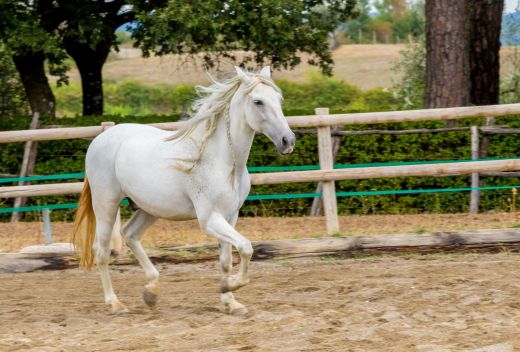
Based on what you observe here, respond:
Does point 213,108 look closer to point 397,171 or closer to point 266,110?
point 266,110

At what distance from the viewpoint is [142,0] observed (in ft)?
47.0

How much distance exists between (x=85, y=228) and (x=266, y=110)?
81.3 inches

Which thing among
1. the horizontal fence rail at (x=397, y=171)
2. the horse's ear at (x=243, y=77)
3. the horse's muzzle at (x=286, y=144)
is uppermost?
the horse's ear at (x=243, y=77)

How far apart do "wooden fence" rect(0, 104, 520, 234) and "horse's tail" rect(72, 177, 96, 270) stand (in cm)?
194

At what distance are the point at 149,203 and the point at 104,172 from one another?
556mm

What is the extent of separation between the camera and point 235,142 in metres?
6.53

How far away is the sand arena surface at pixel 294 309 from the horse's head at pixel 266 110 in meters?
1.20

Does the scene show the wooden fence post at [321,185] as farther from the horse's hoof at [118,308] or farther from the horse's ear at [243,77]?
the horse's ear at [243,77]

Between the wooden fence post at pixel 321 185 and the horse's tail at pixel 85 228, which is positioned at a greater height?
the horse's tail at pixel 85 228

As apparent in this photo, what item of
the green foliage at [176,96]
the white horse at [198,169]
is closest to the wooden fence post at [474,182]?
the white horse at [198,169]

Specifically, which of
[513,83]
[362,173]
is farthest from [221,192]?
[513,83]

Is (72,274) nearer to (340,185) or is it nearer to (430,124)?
(340,185)

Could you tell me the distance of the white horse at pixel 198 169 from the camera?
20.8ft

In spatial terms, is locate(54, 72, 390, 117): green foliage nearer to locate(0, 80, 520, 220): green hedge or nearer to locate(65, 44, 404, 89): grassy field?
locate(65, 44, 404, 89): grassy field
